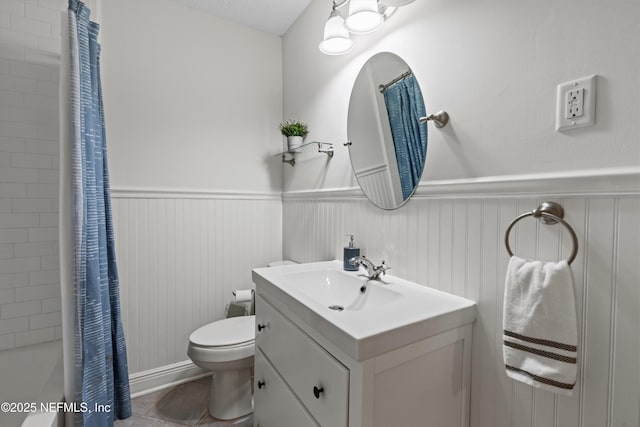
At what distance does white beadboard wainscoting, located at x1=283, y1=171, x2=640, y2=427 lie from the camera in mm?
679

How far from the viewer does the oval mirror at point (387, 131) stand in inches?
47.6

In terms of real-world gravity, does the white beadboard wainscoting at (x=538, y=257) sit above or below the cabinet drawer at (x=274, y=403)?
above

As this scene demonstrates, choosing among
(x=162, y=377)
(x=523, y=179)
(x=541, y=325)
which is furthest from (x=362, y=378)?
(x=162, y=377)

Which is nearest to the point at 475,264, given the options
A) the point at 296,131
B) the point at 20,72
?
the point at 296,131

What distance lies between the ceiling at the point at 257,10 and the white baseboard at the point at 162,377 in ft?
8.03

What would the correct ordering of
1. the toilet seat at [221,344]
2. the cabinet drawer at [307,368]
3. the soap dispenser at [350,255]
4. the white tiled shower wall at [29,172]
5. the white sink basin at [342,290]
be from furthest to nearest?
the white tiled shower wall at [29,172]
the toilet seat at [221,344]
the soap dispenser at [350,255]
the white sink basin at [342,290]
the cabinet drawer at [307,368]

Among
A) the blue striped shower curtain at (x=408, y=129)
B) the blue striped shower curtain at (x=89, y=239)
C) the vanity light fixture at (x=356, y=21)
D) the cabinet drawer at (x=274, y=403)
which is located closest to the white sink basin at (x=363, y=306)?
the cabinet drawer at (x=274, y=403)

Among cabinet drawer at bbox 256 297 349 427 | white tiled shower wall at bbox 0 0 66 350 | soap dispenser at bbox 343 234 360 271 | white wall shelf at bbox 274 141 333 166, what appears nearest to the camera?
cabinet drawer at bbox 256 297 349 427

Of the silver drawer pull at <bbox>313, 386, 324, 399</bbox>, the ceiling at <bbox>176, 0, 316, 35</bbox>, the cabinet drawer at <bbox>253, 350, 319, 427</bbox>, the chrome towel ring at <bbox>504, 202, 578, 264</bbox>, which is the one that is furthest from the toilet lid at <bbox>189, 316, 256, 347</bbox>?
the ceiling at <bbox>176, 0, 316, 35</bbox>

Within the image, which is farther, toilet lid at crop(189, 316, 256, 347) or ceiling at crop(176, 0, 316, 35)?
ceiling at crop(176, 0, 316, 35)

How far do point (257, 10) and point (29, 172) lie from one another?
1.76 meters

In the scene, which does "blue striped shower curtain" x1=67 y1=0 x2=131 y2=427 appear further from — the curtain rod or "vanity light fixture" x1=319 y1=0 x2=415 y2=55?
the curtain rod

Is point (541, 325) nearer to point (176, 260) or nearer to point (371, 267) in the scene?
point (371, 267)

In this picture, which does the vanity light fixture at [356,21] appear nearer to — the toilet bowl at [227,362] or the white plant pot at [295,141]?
the white plant pot at [295,141]
